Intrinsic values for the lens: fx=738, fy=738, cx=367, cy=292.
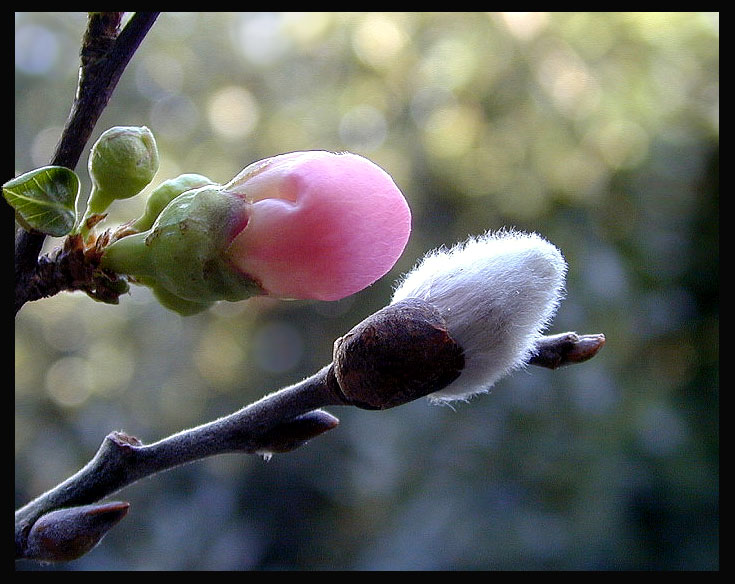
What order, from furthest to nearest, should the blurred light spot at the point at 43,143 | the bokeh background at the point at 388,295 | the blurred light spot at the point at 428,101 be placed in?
the blurred light spot at the point at 428,101 < the blurred light spot at the point at 43,143 < the bokeh background at the point at 388,295

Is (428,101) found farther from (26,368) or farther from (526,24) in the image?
(26,368)

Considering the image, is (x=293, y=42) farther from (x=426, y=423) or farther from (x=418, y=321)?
(x=418, y=321)

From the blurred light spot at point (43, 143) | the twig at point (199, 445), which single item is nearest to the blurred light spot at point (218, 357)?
the blurred light spot at point (43, 143)

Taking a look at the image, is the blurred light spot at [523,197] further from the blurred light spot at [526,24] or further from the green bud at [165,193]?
the green bud at [165,193]

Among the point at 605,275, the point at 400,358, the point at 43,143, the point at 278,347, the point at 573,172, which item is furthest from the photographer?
the point at 278,347

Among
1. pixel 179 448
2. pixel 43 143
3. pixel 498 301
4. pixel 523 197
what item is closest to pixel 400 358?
pixel 498 301

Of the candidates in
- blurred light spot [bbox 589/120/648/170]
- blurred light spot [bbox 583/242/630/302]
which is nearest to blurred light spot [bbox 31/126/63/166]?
blurred light spot [bbox 583/242/630/302]
